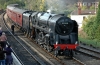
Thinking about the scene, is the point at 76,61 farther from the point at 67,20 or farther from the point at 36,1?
the point at 36,1

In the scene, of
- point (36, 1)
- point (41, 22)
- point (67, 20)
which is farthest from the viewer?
point (36, 1)

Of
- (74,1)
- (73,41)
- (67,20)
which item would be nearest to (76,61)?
(73,41)

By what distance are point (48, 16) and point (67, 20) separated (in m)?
2.21

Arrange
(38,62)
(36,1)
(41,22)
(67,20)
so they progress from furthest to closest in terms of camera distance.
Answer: (36,1) → (41,22) → (67,20) → (38,62)

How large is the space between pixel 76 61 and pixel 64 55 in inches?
76.7

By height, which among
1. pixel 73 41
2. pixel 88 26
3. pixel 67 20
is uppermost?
pixel 67 20

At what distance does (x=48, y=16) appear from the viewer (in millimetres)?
19828

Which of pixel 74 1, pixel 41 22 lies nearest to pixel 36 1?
pixel 74 1

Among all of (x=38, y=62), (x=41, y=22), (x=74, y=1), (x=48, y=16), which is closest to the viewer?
(x=38, y=62)

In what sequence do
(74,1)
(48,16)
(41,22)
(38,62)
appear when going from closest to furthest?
(38,62) < (48,16) < (41,22) < (74,1)

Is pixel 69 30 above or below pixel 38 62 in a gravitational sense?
above

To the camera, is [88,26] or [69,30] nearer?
[69,30]

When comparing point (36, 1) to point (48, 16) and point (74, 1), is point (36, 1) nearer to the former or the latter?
point (74, 1)

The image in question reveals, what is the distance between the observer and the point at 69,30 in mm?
18344
